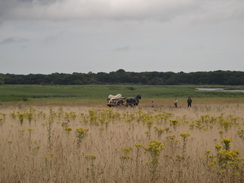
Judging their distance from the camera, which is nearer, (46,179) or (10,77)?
(46,179)

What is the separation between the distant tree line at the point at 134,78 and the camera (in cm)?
15625

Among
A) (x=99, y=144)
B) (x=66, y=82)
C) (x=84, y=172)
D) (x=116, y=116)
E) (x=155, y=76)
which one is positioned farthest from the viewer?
(x=155, y=76)

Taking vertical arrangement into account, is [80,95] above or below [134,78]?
below

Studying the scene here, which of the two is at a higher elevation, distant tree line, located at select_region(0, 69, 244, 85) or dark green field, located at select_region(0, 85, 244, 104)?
distant tree line, located at select_region(0, 69, 244, 85)

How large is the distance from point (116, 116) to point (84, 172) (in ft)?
30.6

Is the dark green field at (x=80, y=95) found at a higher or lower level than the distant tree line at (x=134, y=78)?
lower

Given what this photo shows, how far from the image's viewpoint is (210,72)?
547 feet

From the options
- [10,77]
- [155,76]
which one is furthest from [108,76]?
[10,77]

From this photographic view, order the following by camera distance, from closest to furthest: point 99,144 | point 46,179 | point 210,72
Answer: point 46,179 < point 99,144 < point 210,72

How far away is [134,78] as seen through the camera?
172125mm

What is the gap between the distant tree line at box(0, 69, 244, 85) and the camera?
6152 inches

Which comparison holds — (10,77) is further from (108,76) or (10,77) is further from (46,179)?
(46,179)

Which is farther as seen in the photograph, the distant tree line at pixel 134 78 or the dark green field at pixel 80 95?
the distant tree line at pixel 134 78

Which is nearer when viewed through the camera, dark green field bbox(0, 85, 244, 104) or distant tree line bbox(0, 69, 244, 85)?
dark green field bbox(0, 85, 244, 104)
